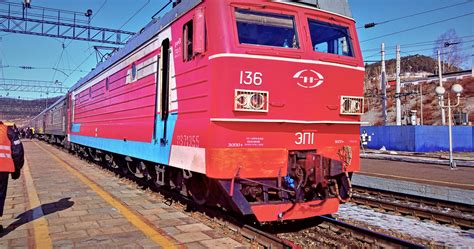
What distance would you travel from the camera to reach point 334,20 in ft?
20.1

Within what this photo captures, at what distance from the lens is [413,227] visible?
6.88 m

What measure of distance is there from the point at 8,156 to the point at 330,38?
5.02m

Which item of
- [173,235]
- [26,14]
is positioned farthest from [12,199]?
[26,14]

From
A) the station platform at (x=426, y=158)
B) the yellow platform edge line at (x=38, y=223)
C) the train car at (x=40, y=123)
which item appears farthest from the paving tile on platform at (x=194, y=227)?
the train car at (x=40, y=123)

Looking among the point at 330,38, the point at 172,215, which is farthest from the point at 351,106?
the point at 172,215

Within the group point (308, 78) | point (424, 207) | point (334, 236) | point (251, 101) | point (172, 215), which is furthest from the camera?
point (424, 207)

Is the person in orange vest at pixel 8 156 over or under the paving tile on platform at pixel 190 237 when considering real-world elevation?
over

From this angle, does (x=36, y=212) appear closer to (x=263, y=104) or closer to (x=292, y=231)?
(x=292, y=231)

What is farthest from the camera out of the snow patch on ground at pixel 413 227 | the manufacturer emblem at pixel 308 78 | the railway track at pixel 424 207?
the railway track at pixel 424 207

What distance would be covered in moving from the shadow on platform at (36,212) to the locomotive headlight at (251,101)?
3.78 meters

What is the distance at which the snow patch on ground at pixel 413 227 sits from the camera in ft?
19.9

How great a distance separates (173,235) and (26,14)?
21762 millimetres

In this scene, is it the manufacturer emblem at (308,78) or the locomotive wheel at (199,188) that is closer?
the manufacturer emblem at (308,78)

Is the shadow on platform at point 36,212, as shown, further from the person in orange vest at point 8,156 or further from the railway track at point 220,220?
the railway track at point 220,220
